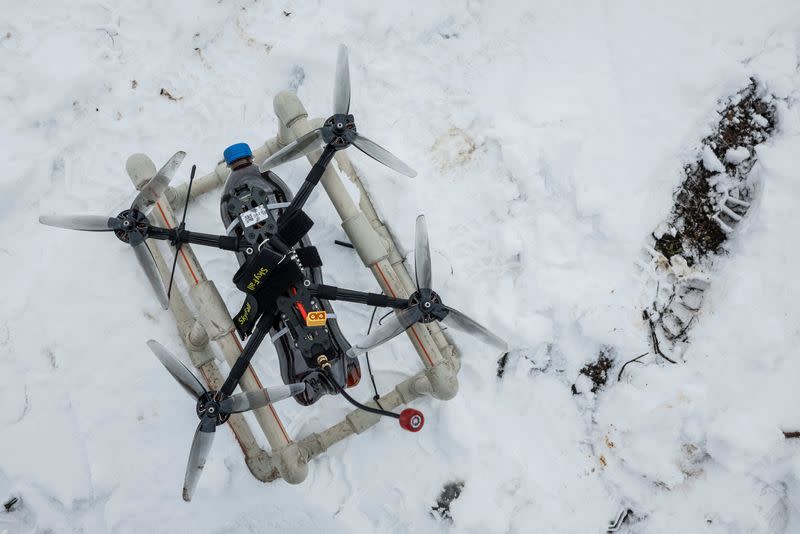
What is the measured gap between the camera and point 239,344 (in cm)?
508

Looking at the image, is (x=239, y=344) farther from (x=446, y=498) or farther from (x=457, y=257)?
(x=446, y=498)

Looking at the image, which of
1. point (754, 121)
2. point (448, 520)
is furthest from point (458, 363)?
point (754, 121)

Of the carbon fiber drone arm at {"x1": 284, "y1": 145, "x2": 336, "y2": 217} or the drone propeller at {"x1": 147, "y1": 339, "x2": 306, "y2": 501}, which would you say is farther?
the carbon fiber drone arm at {"x1": 284, "y1": 145, "x2": 336, "y2": 217}

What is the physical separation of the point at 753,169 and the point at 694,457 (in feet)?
10.4

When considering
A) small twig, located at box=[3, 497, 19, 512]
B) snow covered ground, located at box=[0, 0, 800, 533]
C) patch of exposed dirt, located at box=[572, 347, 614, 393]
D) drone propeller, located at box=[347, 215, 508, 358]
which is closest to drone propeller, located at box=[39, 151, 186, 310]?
A: snow covered ground, located at box=[0, 0, 800, 533]

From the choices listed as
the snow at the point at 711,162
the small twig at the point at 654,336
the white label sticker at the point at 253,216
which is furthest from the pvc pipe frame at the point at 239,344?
the snow at the point at 711,162

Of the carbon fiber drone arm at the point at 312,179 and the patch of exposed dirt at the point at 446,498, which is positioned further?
the patch of exposed dirt at the point at 446,498

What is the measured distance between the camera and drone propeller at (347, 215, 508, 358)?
15.0 ft

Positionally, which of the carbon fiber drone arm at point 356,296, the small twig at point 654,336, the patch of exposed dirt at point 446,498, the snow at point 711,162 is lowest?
the patch of exposed dirt at point 446,498

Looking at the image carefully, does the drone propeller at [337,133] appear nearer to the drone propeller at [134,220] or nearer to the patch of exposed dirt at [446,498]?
Result: the drone propeller at [134,220]

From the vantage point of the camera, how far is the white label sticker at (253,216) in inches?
193

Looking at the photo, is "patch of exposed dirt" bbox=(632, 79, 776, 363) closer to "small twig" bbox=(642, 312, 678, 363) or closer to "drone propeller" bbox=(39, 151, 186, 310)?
"small twig" bbox=(642, 312, 678, 363)

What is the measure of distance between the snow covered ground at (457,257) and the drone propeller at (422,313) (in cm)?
113

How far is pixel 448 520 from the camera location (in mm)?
5742
